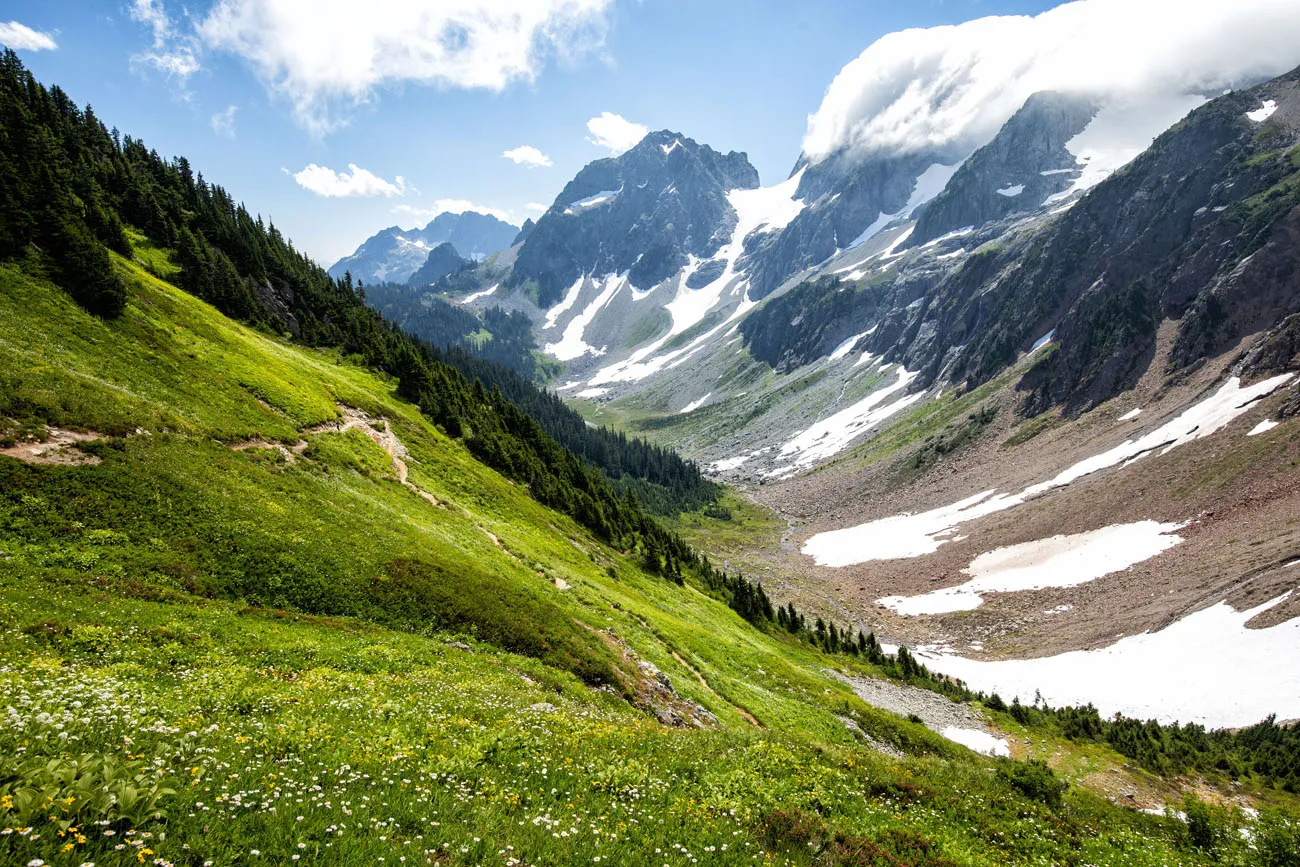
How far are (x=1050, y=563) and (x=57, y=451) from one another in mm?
99093

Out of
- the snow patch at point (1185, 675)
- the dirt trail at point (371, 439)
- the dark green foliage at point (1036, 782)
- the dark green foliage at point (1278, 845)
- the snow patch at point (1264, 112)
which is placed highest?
the snow patch at point (1264, 112)

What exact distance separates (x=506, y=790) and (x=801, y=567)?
112m

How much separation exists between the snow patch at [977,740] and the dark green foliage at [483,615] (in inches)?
1173

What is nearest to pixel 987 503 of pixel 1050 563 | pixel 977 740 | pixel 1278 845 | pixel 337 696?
pixel 1050 563

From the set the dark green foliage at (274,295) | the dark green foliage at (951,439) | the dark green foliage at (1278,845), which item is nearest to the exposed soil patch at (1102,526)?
the dark green foliage at (951,439)

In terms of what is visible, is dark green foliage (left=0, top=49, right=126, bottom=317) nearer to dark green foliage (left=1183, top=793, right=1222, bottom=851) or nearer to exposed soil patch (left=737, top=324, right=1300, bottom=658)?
dark green foliage (left=1183, top=793, right=1222, bottom=851)

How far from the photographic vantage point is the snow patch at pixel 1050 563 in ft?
235

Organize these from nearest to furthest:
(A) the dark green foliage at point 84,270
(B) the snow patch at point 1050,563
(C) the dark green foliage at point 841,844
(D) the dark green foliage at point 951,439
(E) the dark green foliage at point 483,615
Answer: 1. (C) the dark green foliage at point 841,844
2. (E) the dark green foliage at point 483,615
3. (A) the dark green foliage at point 84,270
4. (B) the snow patch at point 1050,563
5. (D) the dark green foliage at point 951,439

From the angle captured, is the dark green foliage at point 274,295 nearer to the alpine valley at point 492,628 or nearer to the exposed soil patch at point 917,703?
the alpine valley at point 492,628

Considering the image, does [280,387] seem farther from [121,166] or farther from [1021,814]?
[121,166]

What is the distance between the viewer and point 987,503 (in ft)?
362

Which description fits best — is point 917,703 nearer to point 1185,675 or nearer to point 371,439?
point 1185,675

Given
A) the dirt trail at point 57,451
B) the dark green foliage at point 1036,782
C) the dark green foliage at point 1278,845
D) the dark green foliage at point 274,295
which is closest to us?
the dark green foliage at point 1278,845

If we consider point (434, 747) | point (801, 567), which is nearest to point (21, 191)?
point (434, 747)
